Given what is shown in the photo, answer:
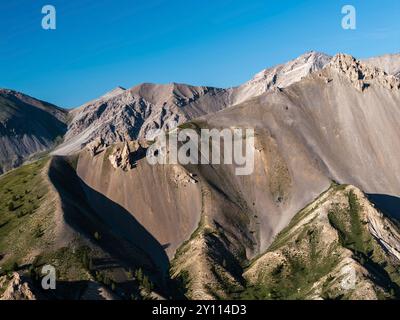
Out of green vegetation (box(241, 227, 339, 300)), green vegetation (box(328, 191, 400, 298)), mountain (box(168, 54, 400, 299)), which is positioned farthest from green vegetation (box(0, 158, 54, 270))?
green vegetation (box(328, 191, 400, 298))

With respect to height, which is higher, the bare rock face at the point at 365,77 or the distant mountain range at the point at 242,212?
the bare rock face at the point at 365,77

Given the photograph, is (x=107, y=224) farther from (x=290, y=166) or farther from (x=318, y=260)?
(x=290, y=166)

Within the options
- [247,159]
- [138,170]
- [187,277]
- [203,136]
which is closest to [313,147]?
[247,159]

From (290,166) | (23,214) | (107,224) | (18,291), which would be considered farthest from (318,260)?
(18,291)

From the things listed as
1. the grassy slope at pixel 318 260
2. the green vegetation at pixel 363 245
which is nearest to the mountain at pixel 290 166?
the grassy slope at pixel 318 260

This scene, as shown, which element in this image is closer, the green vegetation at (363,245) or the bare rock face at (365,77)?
the green vegetation at (363,245)

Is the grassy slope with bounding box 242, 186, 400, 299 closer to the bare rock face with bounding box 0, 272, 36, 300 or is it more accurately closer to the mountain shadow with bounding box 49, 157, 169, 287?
the mountain shadow with bounding box 49, 157, 169, 287

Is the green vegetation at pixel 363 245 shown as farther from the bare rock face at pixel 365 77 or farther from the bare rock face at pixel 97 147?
the bare rock face at pixel 97 147
